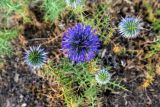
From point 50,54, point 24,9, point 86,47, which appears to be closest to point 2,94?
point 50,54

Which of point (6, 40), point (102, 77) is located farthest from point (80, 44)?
point (6, 40)

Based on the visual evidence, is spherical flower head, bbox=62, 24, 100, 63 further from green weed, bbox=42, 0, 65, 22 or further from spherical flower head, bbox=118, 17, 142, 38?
green weed, bbox=42, 0, 65, 22

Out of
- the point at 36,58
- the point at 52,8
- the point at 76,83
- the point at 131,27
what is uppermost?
the point at 52,8

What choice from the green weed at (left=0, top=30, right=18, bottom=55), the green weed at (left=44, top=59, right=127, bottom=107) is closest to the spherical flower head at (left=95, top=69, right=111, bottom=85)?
the green weed at (left=44, top=59, right=127, bottom=107)

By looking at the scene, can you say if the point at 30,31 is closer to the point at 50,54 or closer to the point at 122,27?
the point at 50,54

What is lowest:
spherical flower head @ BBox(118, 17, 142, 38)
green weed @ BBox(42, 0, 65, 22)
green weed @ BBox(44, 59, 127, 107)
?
green weed @ BBox(44, 59, 127, 107)

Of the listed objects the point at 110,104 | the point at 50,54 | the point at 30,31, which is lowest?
the point at 110,104

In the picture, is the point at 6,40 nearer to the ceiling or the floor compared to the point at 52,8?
nearer to the floor

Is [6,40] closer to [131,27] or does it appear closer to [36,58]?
[36,58]

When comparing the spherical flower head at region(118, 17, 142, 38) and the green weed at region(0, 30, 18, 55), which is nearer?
the spherical flower head at region(118, 17, 142, 38)
